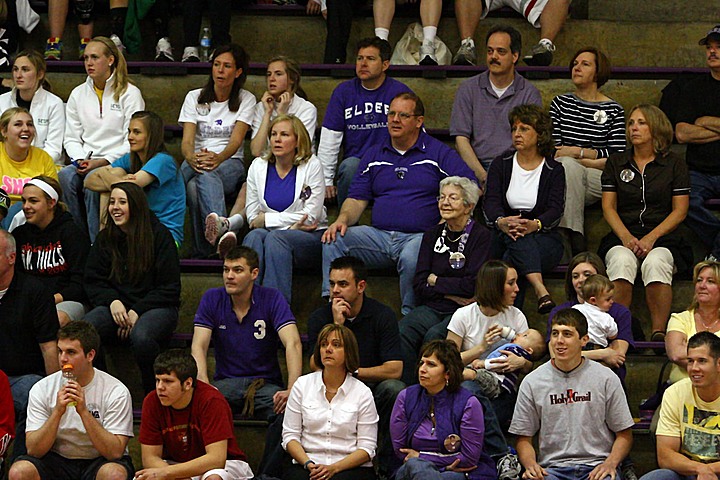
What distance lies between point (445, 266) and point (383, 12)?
253cm

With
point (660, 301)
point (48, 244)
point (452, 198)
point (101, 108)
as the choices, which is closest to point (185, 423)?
point (48, 244)

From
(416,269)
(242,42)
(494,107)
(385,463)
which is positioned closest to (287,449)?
(385,463)

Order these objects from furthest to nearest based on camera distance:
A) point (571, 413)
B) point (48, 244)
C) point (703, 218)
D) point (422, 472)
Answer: point (703, 218)
point (48, 244)
point (571, 413)
point (422, 472)

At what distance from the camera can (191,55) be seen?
8.45 metres

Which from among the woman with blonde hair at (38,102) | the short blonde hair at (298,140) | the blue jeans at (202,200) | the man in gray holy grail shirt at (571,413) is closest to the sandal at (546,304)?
the man in gray holy grail shirt at (571,413)

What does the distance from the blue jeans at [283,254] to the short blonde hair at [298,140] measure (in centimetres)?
49

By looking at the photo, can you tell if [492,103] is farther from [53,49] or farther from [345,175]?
[53,49]

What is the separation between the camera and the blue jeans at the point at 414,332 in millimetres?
6350

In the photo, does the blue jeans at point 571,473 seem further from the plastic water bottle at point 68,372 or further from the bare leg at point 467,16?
the bare leg at point 467,16

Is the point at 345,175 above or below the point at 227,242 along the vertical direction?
above

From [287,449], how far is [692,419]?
5.85ft

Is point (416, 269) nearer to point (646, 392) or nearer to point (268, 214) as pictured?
point (268, 214)

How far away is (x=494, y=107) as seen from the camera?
25.1ft

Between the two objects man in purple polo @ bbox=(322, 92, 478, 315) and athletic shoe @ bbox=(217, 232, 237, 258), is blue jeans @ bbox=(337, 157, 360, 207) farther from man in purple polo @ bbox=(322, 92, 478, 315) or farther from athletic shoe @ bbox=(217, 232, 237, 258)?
athletic shoe @ bbox=(217, 232, 237, 258)
